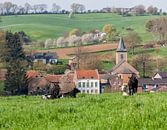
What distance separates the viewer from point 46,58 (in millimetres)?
146125

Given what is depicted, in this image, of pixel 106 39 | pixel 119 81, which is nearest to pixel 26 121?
pixel 119 81

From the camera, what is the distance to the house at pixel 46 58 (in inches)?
5462

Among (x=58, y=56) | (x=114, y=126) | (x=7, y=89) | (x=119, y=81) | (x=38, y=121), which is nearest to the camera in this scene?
(x=114, y=126)

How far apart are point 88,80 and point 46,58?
33117 mm

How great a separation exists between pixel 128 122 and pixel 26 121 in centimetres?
292

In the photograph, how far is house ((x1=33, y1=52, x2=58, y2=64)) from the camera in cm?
13874

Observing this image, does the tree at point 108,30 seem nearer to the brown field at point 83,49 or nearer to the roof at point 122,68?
the brown field at point 83,49

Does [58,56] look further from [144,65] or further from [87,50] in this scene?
[144,65]

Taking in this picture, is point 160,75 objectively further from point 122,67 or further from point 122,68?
point 122,67

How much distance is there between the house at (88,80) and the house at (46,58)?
21.3m

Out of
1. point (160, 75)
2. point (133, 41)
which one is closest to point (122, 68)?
point (160, 75)

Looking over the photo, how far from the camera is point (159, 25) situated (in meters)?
181

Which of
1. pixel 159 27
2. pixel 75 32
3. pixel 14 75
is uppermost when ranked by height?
pixel 14 75

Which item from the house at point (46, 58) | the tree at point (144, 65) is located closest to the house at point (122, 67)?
the tree at point (144, 65)
